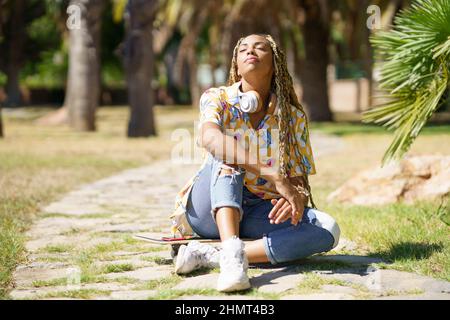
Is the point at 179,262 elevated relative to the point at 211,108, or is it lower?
lower

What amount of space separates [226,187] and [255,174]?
0.51 ft

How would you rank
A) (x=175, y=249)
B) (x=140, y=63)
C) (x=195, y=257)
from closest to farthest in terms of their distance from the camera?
(x=195, y=257), (x=175, y=249), (x=140, y=63)

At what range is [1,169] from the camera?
8867 mm

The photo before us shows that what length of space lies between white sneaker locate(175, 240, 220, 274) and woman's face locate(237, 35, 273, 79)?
0.90 metres

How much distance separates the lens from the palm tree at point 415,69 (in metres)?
5.00

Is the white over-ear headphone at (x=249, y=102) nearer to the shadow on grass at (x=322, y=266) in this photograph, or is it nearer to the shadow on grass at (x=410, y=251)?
the shadow on grass at (x=322, y=266)

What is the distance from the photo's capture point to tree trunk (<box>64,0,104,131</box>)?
52.1ft

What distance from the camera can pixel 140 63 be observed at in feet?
48.4

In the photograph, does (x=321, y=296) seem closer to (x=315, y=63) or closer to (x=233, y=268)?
(x=233, y=268)

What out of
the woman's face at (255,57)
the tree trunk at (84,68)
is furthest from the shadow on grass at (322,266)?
the tree trunk at (84,68)

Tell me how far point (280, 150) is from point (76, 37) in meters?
13.1

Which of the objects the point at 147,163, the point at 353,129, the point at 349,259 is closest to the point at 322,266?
the point at 349,259

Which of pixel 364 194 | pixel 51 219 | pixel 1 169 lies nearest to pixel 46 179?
pixel 1 169

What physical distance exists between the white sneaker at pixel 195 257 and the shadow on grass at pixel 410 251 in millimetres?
960
